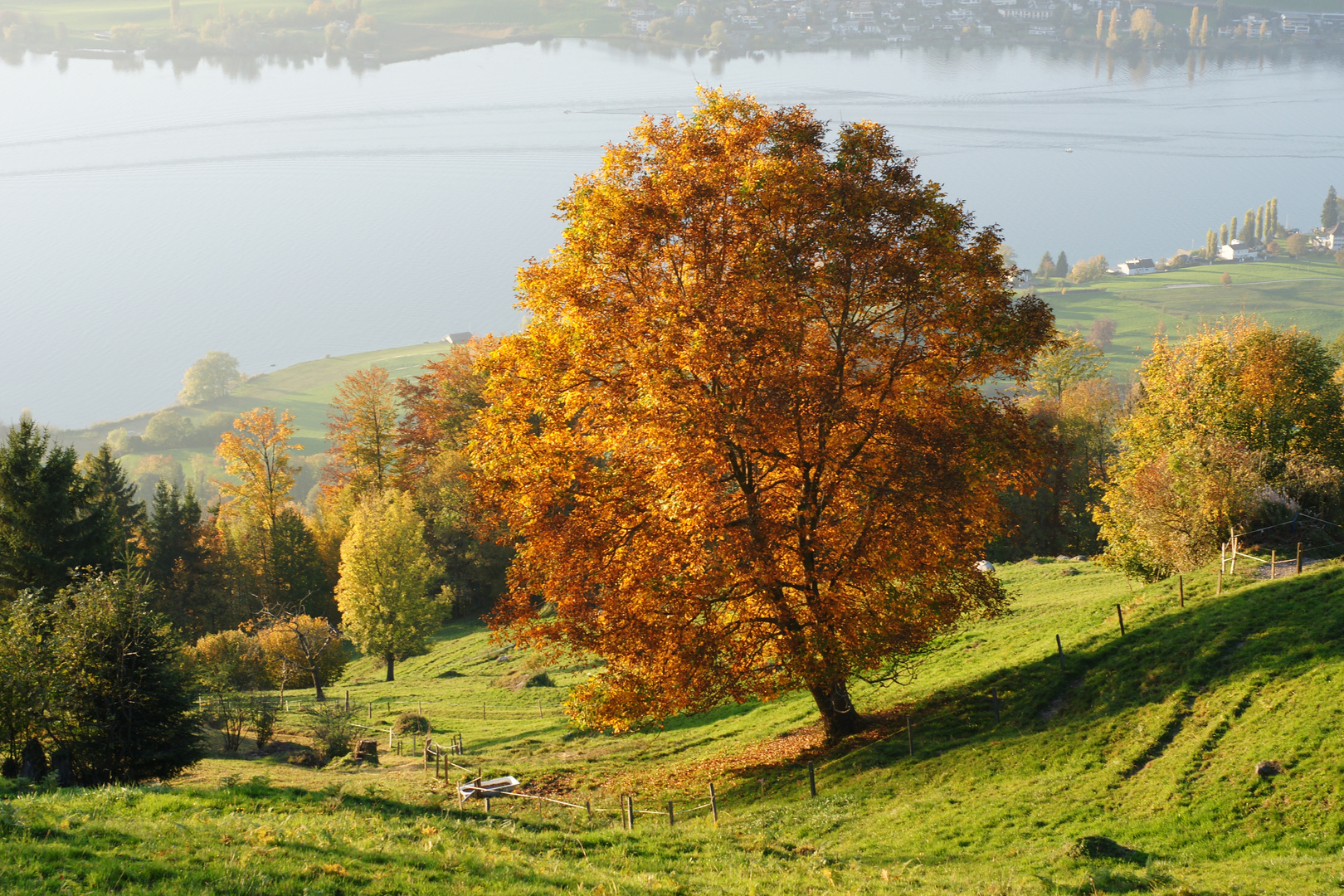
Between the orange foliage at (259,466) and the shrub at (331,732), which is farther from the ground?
the orange foliage at (259,466)

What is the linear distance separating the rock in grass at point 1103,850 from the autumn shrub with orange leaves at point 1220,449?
17.5m

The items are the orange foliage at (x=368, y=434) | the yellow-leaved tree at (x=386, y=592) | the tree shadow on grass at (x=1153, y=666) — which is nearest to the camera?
the tree shadow on grass at (x=1153, y=666)

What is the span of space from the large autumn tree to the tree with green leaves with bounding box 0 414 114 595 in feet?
87.3

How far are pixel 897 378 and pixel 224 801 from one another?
16.4m

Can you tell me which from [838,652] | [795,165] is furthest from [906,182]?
[838,652]

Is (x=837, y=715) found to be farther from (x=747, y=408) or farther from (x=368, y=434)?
(x=368, y=434)

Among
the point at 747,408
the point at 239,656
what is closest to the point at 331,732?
the point at 239,656

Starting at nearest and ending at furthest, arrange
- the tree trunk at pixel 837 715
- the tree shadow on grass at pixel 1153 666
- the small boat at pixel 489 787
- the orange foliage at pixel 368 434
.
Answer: the tree shadow on grass at pixel 1153 666 → the small boat at pixel 489 787 → the tree trunk at pixel 837 715 → the orange foliage at pixel 368 434

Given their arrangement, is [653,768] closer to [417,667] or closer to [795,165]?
[795,165]

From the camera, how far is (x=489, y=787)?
20.4m

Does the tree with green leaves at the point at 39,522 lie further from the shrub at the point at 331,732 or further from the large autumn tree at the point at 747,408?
the large autumn tree at the point at 747,408

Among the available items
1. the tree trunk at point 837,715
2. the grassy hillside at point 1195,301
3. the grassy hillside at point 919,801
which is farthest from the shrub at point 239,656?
the grassy hillside at point 1195,301

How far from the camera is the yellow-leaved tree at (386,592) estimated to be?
47.0m

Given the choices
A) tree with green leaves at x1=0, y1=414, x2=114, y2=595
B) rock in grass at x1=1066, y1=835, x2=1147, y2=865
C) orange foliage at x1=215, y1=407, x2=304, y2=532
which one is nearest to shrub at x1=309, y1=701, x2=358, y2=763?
tree with green leaves at x1=0, y1=414, x2=114, y2=595
